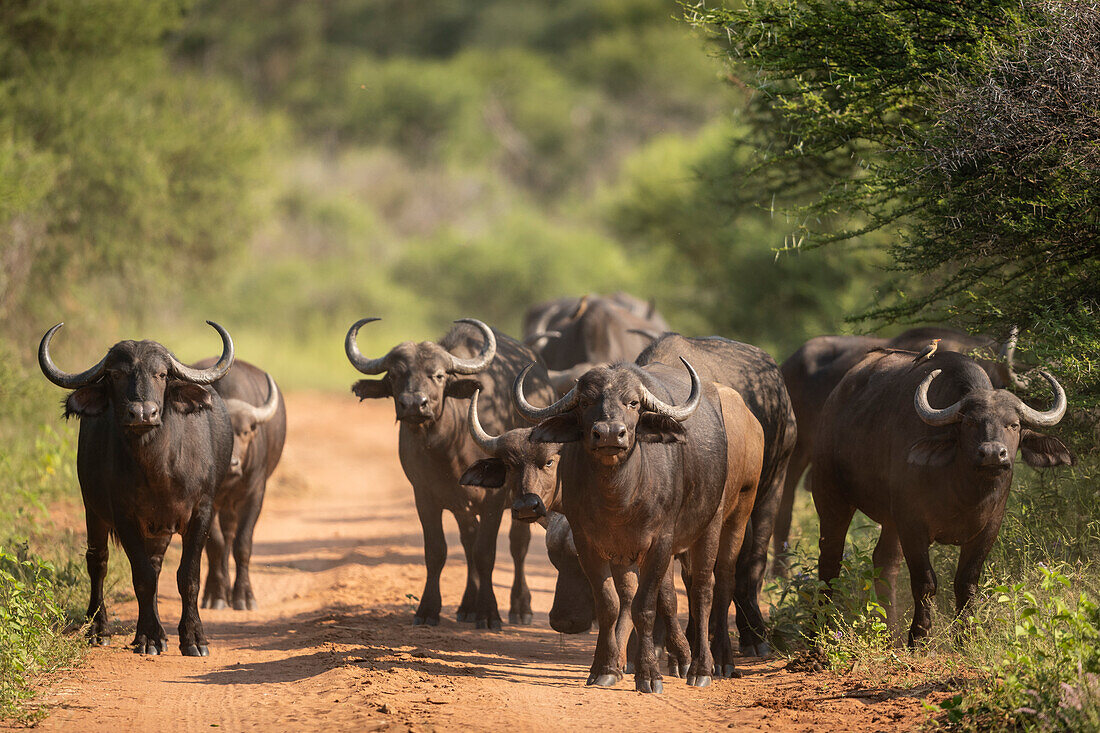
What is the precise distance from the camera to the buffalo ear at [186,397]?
324 inches

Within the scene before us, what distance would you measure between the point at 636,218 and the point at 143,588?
17.8m

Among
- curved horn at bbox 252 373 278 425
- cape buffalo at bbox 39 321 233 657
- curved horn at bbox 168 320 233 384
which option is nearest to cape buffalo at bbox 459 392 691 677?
curved horn at bbox 168 320 233 384

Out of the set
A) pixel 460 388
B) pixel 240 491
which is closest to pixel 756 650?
pixel 460 388

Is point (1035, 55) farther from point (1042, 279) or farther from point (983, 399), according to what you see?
point (983, 399)

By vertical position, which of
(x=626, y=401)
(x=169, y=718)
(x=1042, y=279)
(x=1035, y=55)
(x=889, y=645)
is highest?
(x=1035, y=55)

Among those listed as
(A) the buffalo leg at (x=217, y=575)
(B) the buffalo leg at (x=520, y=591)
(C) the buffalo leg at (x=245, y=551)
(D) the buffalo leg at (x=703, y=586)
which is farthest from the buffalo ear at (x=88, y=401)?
(D) the buffalo leg at (x=703, y=586)

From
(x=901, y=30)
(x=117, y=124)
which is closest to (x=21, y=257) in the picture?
(x=117, y=124)

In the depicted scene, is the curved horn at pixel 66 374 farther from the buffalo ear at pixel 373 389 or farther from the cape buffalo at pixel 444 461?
the buffalo ear at pixel 373 389

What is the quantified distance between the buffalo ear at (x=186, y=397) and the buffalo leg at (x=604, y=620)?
9.38 feet

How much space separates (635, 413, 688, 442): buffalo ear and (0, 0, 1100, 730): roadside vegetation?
1623 mm

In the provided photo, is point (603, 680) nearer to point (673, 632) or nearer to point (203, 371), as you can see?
point (673, 632)

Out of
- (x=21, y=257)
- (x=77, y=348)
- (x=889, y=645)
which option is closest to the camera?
(x=889, y=645)

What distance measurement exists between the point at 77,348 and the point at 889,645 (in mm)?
14577

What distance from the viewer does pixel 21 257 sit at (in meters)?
17.5
